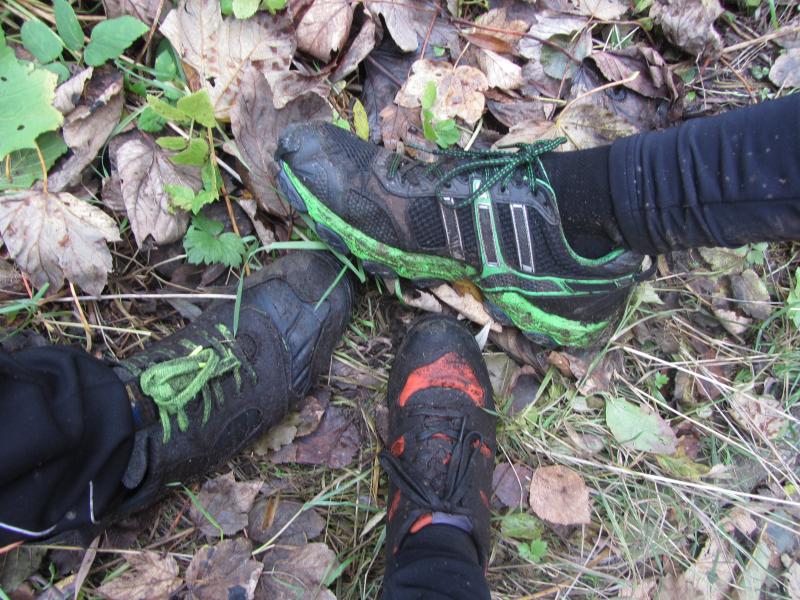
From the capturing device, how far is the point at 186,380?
5.12ft

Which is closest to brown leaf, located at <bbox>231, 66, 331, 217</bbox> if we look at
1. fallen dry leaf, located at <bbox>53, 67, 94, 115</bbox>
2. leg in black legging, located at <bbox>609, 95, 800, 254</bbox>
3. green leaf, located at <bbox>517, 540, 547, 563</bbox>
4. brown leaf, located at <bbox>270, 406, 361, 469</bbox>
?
fallen dry leaf, located at <bbox>53, 67, 94, 115</bbox>

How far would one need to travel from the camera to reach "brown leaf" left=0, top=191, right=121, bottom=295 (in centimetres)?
163

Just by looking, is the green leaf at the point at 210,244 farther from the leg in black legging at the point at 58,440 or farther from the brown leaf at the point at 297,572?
the brown leaf at the point at 297,572

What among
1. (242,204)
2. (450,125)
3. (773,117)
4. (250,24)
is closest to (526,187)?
(450,125)

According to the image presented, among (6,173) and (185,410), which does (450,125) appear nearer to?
(185,410)

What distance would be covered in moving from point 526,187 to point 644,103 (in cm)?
72

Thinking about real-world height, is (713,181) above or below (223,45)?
below

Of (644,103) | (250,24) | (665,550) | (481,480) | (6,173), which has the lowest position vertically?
(665,550)

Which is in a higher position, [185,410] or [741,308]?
[185,410]

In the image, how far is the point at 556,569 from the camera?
5.90 feet

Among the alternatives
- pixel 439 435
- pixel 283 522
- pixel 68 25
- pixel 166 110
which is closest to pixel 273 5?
pixel 166 110

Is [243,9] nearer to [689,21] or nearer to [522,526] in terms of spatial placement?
[689,21]

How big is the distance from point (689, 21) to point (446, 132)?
98cm

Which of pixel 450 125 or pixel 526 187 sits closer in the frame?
pixel 526 187
